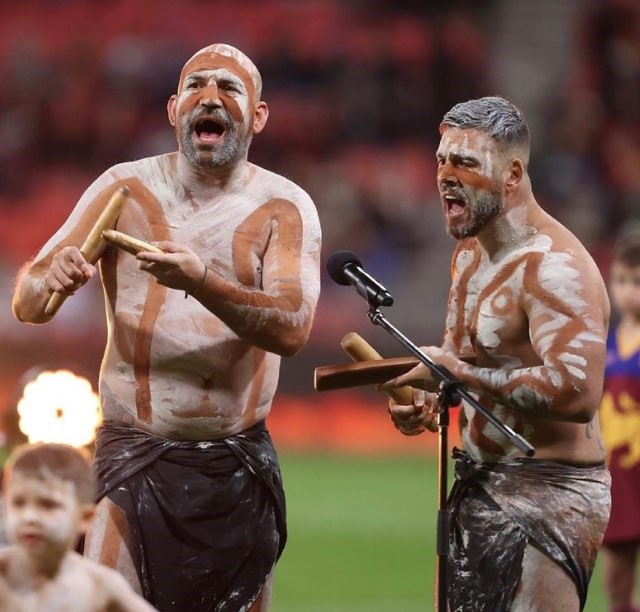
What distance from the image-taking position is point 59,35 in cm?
1834

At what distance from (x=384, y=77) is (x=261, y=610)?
13254 mm

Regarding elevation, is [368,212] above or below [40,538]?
above

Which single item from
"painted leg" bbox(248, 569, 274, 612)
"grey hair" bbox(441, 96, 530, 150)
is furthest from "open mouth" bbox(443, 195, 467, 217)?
"painted leg" bbox(248, 569, 274, 612)

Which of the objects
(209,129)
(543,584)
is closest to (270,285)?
(209,129)

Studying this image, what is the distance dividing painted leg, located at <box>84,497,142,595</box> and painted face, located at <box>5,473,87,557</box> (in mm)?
852

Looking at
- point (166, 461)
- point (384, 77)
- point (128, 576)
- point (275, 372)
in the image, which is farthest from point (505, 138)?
point (384, 77)

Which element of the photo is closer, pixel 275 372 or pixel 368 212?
pixel 275 372

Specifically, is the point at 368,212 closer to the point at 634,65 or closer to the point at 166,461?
the point at 634,65

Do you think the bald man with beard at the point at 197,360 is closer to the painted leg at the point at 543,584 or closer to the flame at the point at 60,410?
the painted leg at the point at 543,584

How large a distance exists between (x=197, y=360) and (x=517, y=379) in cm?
99

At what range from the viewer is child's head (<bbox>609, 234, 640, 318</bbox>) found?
25.0 feet

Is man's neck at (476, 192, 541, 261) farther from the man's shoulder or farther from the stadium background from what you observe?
the stadium background

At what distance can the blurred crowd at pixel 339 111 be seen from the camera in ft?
53.3

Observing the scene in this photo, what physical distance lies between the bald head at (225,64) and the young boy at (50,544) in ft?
4.75
